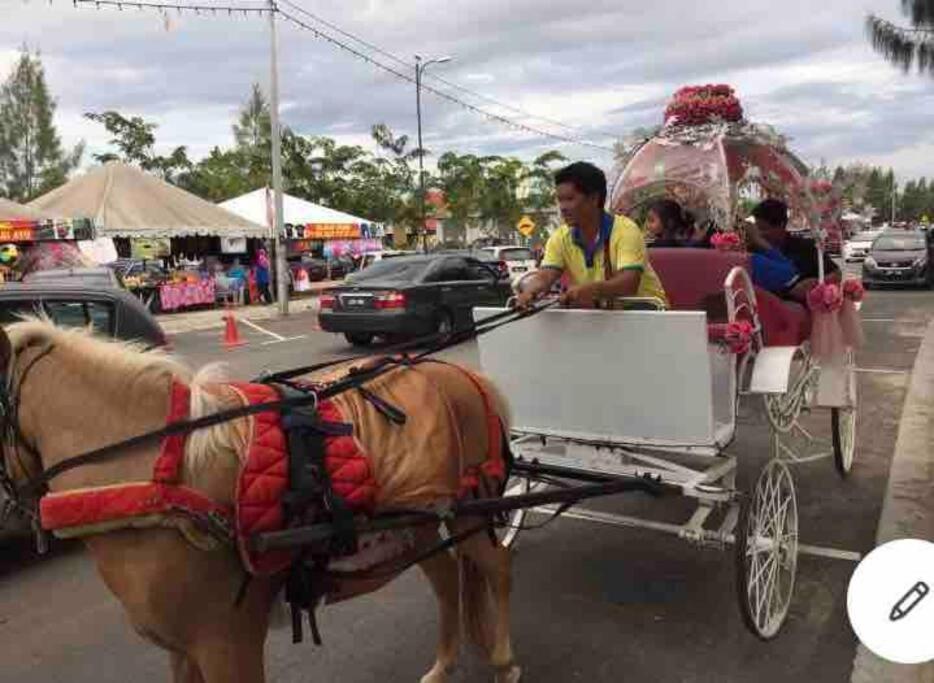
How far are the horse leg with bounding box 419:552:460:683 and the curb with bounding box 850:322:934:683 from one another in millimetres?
1660

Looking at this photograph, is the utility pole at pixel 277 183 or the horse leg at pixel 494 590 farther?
the utility pole at pixel 277 183

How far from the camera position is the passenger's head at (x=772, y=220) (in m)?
6.27

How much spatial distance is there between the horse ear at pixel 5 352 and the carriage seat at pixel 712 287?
400 cm

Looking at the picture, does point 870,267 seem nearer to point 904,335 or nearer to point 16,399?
point 904,335

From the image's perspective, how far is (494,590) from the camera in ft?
11.4

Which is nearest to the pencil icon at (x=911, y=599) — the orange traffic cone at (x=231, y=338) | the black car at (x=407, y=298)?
the black car at (x=407, y=298)

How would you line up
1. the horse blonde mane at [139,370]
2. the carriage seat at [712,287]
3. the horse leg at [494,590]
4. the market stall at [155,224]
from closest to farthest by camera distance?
the horse blonde mane at [139,370], the horse leg at [494,590], the carriage seat at [712,287], the market stall at [155,224]

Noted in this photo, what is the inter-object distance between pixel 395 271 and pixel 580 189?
11994 millimetres

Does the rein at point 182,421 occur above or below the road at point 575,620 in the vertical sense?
above

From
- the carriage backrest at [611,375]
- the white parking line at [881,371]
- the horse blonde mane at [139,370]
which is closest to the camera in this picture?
the horse blonde mane at [139,370]

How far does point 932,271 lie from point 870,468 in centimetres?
2198

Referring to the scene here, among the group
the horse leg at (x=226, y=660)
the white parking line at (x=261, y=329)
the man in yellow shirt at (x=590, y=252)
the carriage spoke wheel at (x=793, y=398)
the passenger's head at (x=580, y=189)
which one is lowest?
the white parking line at (x=261, y=329)

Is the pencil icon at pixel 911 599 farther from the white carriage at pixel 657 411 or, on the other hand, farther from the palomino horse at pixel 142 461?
the white carriage at pixel 657 411

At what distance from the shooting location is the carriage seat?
5234 mm
